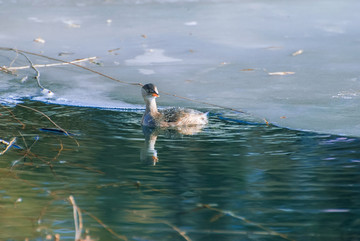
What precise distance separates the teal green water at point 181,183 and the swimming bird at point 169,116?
0.73ft

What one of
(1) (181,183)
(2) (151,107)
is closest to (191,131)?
(2) (151,107)

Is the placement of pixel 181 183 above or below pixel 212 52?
below

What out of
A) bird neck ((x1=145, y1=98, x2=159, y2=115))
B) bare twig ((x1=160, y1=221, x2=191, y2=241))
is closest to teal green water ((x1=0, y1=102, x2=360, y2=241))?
bare twig ((x1=160, y1=221, x2=191, y2=241))

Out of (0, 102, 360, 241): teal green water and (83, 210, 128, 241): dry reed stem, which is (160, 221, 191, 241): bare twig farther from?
(83, 210, 128, 241): dry reed stem

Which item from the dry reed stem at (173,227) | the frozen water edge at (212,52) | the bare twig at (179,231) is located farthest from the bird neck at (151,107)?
the bare twig at (179,231)

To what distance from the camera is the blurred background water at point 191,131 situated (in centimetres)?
406

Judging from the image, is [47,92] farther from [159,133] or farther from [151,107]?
[159,133]

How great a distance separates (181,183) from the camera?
4789 millimetres

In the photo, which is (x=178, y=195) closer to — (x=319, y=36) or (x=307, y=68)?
(x=307, y=68)

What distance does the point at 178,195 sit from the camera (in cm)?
451

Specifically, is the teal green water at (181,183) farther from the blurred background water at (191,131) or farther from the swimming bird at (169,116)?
the swimming bird at (169,116)

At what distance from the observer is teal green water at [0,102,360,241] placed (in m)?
3.87

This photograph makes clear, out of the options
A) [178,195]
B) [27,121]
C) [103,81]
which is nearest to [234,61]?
[103,81]

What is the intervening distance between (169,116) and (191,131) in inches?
17.2
